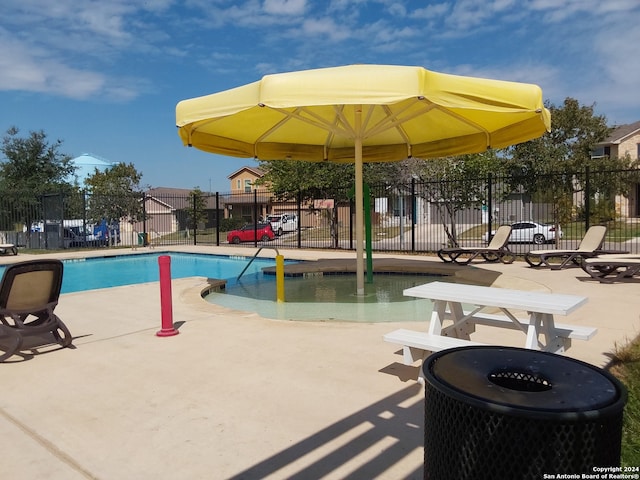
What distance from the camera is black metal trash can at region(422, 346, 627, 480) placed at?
60.1 inches

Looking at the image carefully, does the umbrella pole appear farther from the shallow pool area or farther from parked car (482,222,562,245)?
parked car (482,222,562,245)

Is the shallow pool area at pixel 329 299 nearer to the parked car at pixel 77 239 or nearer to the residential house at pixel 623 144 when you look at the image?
the parked car at pixel 77 239

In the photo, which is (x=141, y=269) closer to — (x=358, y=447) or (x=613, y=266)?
(x=613, y=266)

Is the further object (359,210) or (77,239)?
(77,239)

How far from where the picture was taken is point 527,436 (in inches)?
60.4

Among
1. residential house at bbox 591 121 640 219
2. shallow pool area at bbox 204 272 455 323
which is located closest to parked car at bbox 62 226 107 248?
shallow pool area at bbox 204 272 455 323

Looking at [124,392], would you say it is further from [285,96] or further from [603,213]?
[603,213]

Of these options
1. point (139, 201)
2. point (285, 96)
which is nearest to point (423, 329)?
point (285, 96)

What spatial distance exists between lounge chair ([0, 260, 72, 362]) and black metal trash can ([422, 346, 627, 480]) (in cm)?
422

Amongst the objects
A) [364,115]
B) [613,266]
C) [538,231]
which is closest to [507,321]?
[364,115]

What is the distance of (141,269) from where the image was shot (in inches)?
615

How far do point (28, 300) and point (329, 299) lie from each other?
4.54 m

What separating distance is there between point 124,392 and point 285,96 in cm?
347

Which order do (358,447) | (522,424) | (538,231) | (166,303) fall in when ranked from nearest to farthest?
(522,424) < (358,447) < (166,303) < (538,231)
